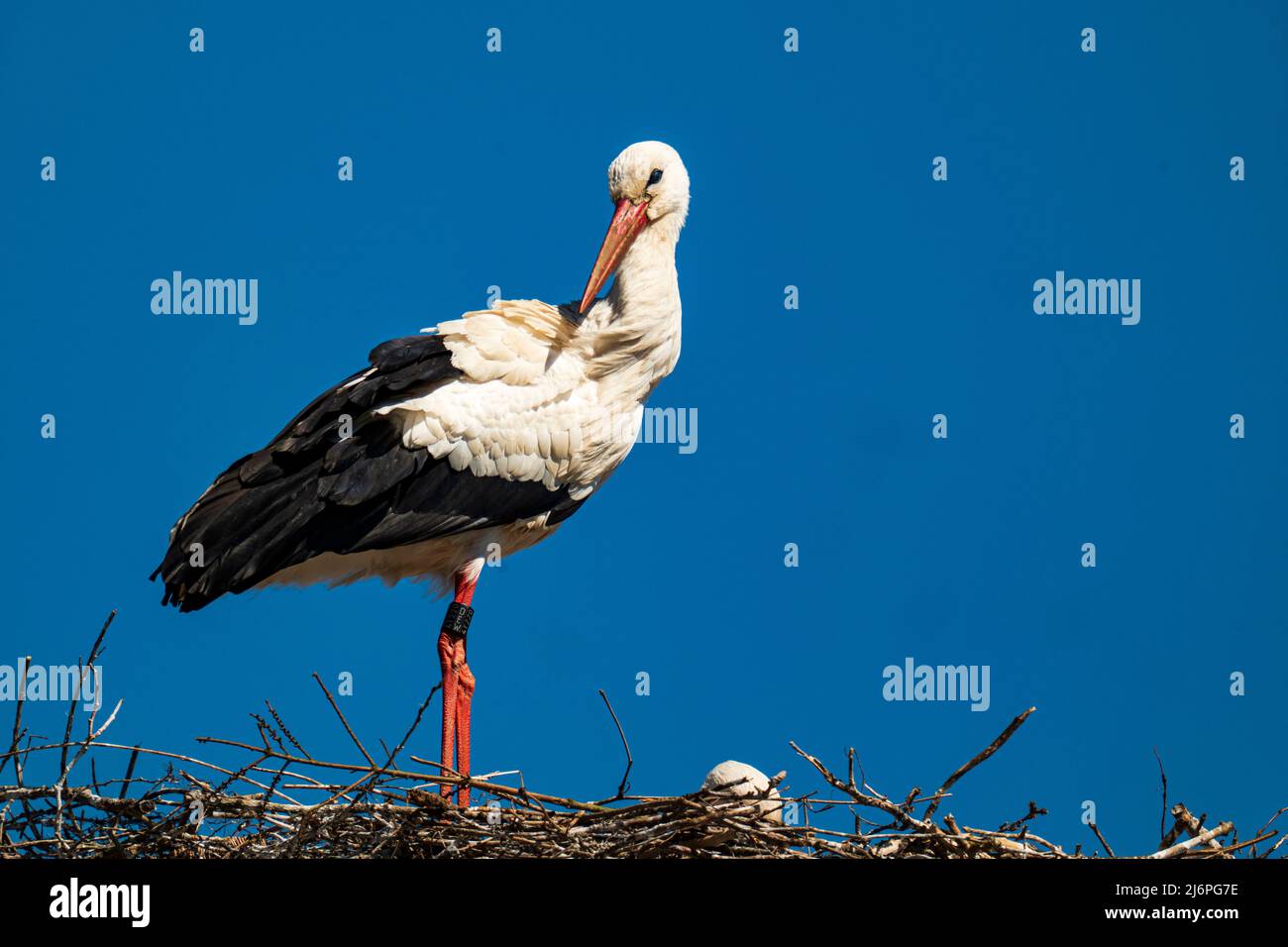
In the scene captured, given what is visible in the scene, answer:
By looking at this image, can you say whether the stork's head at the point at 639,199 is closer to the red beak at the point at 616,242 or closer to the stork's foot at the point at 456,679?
the red beak at the point at 616,242

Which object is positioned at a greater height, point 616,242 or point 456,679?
point 616,242

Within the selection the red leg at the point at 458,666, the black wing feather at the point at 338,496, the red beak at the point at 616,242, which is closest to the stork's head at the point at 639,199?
the red beak at the point at 616,242

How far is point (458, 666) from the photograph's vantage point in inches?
252

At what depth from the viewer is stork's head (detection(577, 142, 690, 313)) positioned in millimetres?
6430

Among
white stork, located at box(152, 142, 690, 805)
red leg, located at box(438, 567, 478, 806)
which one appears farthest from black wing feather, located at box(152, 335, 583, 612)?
red leg, located at box(438, 567, 478, 806)

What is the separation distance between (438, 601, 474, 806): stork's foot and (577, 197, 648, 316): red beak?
1136 millimetres

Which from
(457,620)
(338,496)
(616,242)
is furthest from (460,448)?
(616,242)

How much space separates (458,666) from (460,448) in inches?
32.0

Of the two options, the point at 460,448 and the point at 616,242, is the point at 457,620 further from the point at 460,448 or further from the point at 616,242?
the point at 616,242

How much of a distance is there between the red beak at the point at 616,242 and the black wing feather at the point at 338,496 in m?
0.59

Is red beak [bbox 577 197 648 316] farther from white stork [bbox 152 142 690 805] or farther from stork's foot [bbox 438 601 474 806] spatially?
stork's foot [bbox 438 601 474 806]

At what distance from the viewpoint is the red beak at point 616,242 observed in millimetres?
6414
